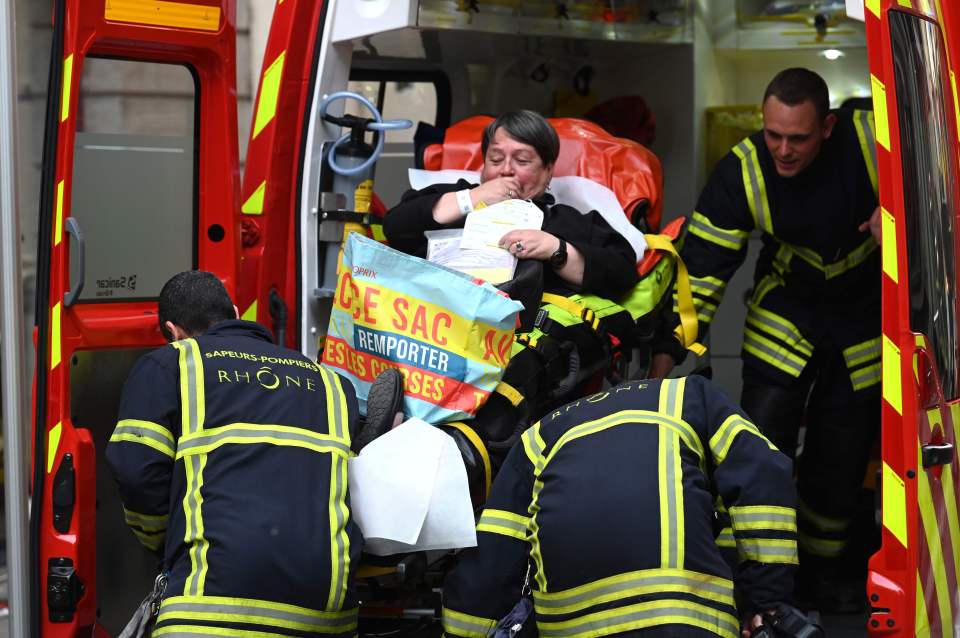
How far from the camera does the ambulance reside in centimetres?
284

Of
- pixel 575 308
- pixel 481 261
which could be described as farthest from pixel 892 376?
pixel 481 261

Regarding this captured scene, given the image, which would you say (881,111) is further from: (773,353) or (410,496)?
(773,353)

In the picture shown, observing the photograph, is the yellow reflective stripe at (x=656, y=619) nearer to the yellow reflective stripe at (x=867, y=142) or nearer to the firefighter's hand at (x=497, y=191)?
the firefighter's hand at (x=497, y=191)

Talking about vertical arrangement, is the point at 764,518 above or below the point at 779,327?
below

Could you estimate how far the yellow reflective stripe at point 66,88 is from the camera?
125 inches

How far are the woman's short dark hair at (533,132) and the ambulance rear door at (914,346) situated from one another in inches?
48.4

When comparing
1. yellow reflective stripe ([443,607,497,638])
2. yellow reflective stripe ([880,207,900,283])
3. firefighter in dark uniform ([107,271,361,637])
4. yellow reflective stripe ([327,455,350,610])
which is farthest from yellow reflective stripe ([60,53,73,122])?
yellow reflective stripe ([880,207,900,283])

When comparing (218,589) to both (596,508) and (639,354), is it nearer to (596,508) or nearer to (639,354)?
(596,508)

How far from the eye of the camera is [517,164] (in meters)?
4.07

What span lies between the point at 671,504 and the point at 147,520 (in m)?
1.19

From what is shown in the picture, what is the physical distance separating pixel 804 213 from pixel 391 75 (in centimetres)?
170

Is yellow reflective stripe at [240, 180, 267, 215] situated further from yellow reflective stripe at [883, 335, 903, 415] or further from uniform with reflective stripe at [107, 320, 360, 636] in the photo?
yellow reflective stripe at [883, 335, 903, 415]

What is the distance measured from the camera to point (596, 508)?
2.60 meters

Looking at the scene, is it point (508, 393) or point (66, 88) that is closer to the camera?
point (66, 88)
